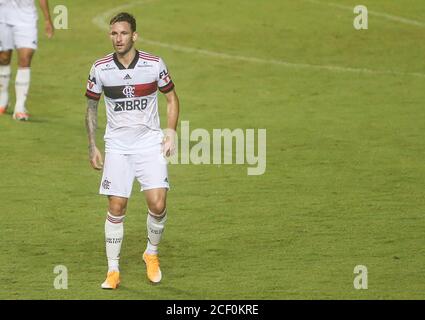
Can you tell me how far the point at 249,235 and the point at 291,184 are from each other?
2394mm

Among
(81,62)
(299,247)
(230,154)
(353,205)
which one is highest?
(81,62)

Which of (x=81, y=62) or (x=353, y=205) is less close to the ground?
(x=81, y=62)

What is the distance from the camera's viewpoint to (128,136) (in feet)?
36.7

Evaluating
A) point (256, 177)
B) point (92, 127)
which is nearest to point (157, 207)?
point (92, 127)

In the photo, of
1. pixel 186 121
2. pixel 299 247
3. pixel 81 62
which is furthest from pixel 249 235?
pixel 81 62

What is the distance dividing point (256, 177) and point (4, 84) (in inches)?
202

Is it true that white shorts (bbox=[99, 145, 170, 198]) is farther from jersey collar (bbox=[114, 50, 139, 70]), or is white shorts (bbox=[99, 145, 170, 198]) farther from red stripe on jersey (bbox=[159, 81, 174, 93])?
jersey collar (bbox=[114, 50, 139, 70])

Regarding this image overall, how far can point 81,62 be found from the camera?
2341 cm

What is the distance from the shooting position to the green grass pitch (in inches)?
452

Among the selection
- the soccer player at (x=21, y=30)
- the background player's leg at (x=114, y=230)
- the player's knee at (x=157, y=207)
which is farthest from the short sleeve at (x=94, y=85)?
the soccer player at (x=21, y=30)

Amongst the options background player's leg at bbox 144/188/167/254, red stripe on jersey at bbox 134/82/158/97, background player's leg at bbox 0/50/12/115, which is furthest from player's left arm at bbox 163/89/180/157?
background player's leg at bbox 0/50/12/115

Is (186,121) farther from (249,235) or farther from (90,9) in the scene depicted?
(90,9)

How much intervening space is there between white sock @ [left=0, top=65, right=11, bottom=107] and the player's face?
26.5ft

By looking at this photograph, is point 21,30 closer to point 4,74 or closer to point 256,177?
point 4,74
